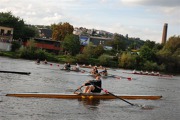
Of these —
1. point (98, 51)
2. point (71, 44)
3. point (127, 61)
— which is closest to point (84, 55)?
point (71, 44)

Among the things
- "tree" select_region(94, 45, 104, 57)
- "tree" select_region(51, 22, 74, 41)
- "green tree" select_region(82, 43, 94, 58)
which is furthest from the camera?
"tree" select_region(51, 22, 74, 41)

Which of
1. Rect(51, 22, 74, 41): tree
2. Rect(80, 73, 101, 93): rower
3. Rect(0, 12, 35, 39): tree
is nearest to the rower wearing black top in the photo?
Rect(80, 73, 101, 93): rower

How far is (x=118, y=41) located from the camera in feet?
581

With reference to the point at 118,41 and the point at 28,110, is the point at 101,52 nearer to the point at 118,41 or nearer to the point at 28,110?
the point at 118,41

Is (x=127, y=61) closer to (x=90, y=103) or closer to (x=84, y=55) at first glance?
(x=84, y=55)

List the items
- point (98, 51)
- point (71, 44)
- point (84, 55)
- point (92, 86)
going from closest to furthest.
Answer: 1. point (92, 86)
2. point (84, 55)
3. point (71, 44)
4. point (98, 51)

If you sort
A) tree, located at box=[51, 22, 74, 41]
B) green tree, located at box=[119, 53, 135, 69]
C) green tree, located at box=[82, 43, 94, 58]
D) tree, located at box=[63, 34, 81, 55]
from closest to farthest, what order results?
green tree, located at box=[82, 43, 94, 58] → tree, located at box=[63, 34, 81, 55] → green tree, located at box=[119, 53, 135, 69] → tree, located at box=[51, 22, 74, 41]

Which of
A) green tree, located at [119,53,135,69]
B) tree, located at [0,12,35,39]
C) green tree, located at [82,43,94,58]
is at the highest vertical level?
tree, located at [0,12,35,39]

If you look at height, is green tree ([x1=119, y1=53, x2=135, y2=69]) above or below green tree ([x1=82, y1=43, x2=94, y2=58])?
below

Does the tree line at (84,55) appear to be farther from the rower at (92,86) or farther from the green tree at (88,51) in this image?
the rower at (92,86)

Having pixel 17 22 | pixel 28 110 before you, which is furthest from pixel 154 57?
pixel 28 110

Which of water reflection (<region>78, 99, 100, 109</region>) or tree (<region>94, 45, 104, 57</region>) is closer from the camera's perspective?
water reflection (<region>78, 99, 100, 109</region>)

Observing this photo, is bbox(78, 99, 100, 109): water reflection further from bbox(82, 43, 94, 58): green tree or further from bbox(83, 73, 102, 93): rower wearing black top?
bbox(82, 43, 94, 58): green tree

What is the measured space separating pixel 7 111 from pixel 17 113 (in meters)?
0.61
